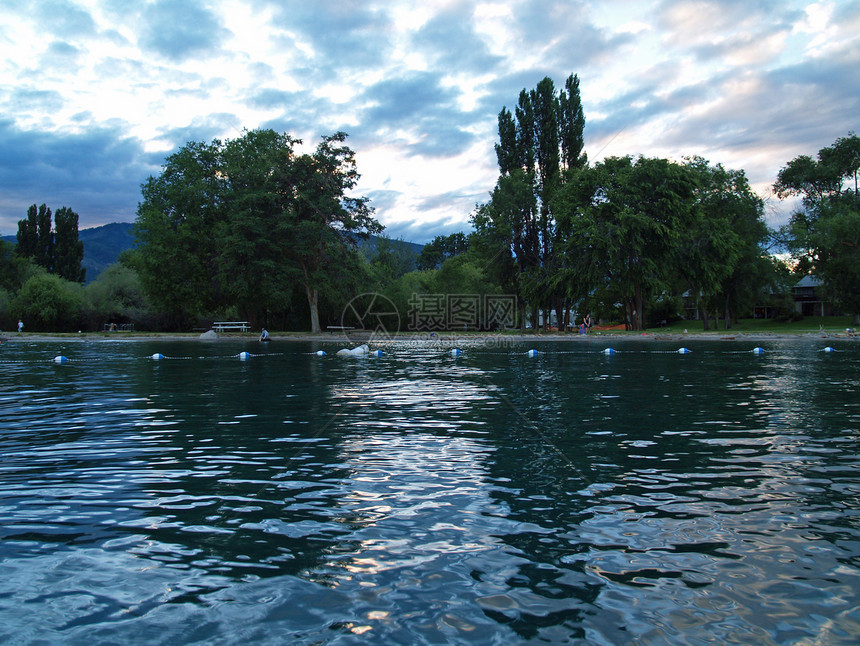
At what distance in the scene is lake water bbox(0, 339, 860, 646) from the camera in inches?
170

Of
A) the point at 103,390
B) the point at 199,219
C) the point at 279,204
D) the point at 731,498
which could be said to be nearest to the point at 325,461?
the point at 731,498

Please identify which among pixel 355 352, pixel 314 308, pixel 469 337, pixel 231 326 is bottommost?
pixel 355 352

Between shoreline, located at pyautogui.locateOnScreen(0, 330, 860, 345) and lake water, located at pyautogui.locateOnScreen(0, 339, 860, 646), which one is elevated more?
shoreline, located at pyautogui.locateOnScreen(0, 330, 860, 345)

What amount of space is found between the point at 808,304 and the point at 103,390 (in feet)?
317

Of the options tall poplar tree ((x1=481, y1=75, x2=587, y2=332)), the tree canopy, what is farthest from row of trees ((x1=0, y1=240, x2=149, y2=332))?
the tree canopy

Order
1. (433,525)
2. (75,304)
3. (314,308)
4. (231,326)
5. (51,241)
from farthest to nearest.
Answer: (51,241) → (75,304) → (231,326) → (314,308) → (433,525)

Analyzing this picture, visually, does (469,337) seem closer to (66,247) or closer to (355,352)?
(355,352)

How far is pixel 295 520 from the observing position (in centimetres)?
638

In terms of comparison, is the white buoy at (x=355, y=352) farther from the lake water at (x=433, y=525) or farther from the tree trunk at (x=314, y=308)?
the tree trunk at (x=314, y=308)

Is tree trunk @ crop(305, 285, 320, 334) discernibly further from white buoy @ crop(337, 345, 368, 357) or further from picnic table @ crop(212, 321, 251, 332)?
white buoy @ crop(337, 345, 368, 357)

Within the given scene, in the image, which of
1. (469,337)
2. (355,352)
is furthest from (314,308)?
(355,352)

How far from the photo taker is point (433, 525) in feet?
20.3

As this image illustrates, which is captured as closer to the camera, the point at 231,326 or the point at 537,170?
the point at 537,170

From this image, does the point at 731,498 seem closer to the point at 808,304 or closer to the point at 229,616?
the point at 229,616
